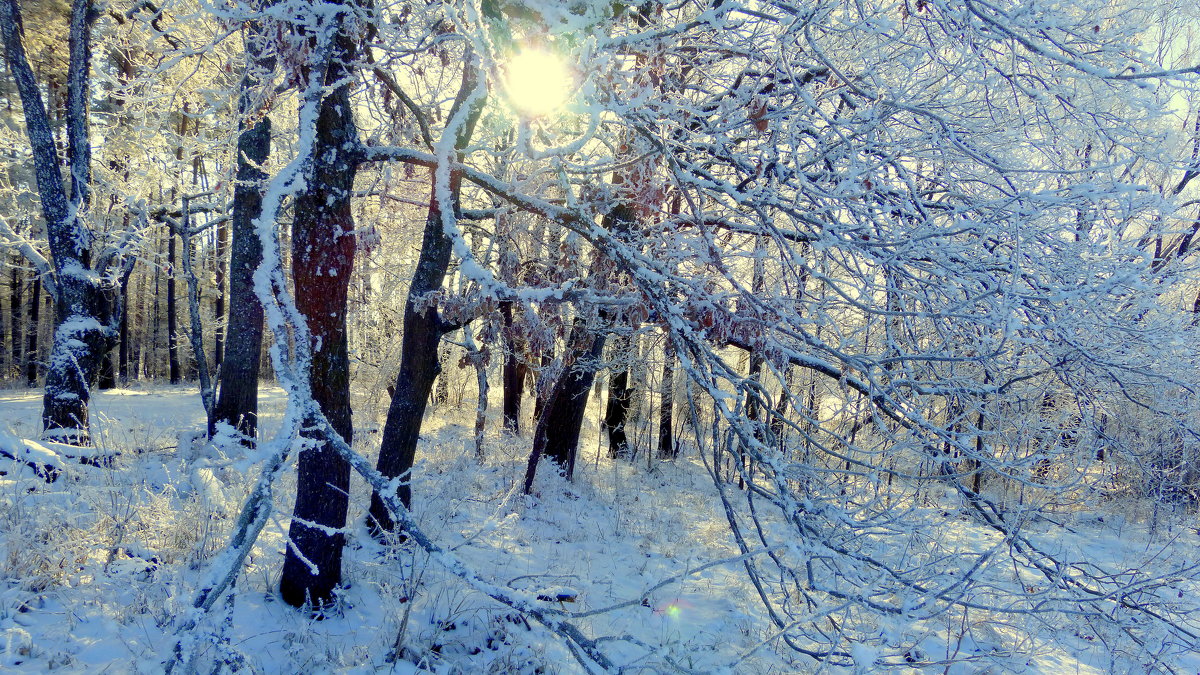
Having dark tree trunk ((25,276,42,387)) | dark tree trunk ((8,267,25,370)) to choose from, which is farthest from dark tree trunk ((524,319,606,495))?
dark tree trunk ((8,267,25,370))

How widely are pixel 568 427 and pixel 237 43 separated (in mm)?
6540

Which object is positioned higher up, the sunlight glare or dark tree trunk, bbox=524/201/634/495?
the sunlight glare

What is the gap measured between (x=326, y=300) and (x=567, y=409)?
19.0 ft

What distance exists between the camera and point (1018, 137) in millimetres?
4047

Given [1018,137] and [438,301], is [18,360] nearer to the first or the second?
[438,301]

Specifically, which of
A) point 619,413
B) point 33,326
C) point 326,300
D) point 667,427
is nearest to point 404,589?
point 326,300

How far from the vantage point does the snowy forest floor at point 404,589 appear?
3467 millimetres

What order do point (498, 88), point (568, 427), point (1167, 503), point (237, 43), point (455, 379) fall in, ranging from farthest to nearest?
point (455, 379) < point (1167, 503) < point (568, 427) < point (237, 43) < point (498, 88)

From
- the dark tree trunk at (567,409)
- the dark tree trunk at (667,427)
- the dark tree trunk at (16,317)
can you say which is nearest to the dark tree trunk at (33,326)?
the dark tree trunk at (16,317)

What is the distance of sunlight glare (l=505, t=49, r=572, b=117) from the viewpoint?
8.64ft

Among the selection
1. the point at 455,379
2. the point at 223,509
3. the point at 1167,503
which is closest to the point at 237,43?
the point at 223,509

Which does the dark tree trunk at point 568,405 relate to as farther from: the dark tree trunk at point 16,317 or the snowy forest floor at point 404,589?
the dark tree trunk at point 16,317

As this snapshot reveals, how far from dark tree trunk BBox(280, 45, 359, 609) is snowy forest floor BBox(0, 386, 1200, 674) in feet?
1.25

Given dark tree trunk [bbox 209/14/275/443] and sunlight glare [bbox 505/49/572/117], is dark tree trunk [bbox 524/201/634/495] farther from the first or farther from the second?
sunlight glare [bbox 505/49/572/117]
